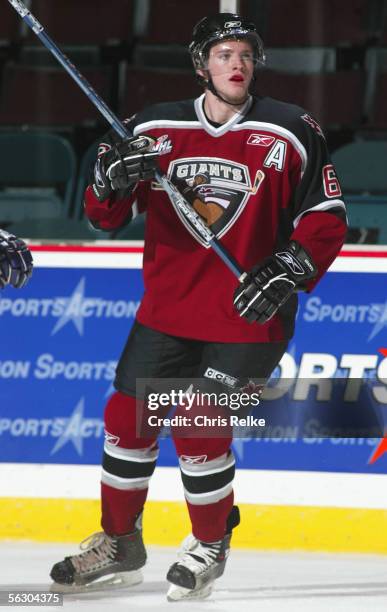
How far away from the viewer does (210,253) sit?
10.6ft

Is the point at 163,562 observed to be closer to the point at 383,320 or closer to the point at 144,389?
the point at 144,389

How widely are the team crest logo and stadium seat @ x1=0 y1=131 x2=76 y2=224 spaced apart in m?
0.88

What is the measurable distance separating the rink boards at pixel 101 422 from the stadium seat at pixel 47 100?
0.48m

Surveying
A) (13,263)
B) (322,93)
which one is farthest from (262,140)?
(322,93)

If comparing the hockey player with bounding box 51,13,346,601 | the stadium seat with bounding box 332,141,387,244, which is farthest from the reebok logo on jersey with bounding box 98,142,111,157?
the stadium seat with bounding box 332,141,387,244

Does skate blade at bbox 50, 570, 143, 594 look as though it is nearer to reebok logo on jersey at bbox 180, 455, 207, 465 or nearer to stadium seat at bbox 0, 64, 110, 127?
reebok logo on jersey at bbox 180, 455, 207, 465

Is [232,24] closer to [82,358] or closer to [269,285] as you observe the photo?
[269,285]

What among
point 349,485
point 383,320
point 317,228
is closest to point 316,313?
point 383,320

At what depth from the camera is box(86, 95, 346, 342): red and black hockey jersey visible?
125 inches

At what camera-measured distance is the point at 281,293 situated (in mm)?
3111

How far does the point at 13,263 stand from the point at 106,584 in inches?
34.6

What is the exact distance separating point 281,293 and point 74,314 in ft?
3.31

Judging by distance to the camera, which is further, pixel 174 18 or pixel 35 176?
pixel 174 18

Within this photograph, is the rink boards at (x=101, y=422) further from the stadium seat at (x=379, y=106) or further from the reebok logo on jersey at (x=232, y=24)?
the reebok logo on jersey at (x=232, y=24)
